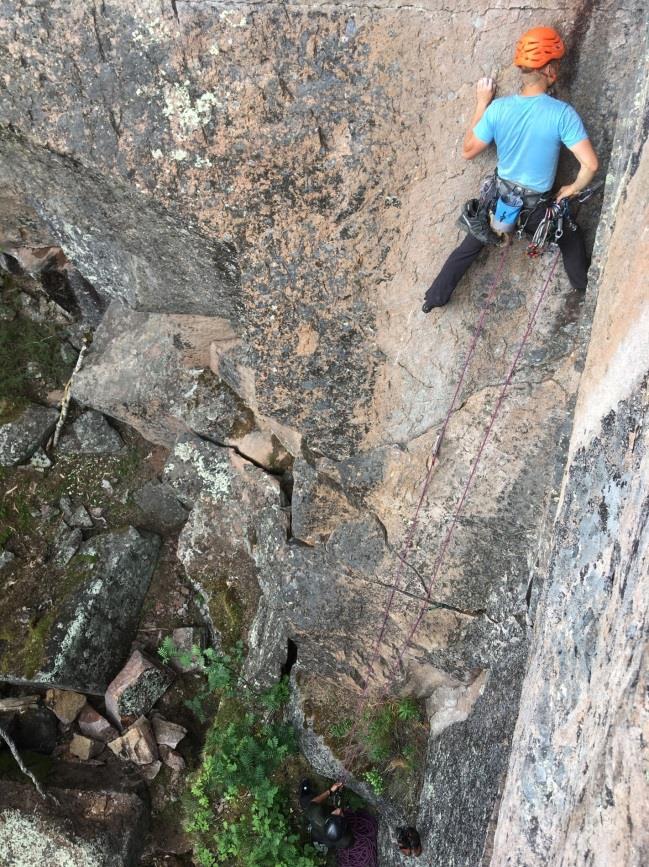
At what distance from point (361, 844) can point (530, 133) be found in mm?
6118

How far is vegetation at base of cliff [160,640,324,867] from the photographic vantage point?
19.6 ft

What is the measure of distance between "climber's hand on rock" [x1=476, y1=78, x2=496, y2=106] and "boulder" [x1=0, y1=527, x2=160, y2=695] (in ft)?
17.8

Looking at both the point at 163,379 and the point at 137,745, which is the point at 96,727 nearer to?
the point at 137,745

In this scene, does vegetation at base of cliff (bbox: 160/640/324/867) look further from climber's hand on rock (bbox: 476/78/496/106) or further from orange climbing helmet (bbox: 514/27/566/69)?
orange climbing helmet (bbox: 514/27/566/69)

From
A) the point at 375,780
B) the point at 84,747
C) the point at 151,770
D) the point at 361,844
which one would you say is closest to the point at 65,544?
the point at 84,747

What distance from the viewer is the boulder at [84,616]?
21.6 ft

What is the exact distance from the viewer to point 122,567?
277 inches

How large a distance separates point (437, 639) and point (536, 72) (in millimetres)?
3905

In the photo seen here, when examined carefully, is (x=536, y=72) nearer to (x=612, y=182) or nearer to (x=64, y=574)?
(x=612, y=182)

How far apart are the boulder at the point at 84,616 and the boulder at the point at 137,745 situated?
532 millimetres

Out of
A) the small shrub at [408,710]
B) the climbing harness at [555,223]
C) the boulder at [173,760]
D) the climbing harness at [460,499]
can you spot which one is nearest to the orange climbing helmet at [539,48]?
the climbing harness at [555,223]

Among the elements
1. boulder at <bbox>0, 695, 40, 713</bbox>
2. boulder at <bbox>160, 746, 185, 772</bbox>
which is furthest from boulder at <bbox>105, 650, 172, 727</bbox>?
boulder at <bbox>0, 695, 40, 713</bbox>

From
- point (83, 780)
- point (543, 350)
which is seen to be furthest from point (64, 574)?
point (543, 350)

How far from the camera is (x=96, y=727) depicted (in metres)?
6.86
